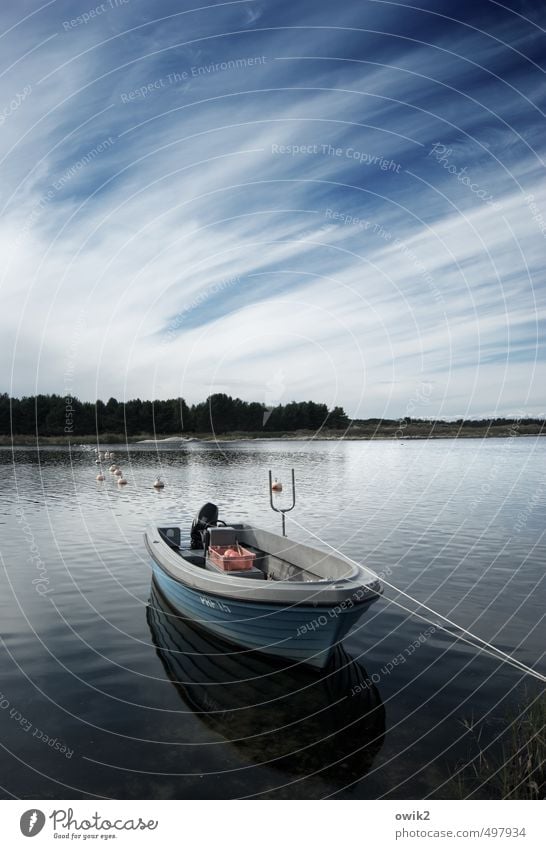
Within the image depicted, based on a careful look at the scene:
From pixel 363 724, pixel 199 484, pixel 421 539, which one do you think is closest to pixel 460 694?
pixel 363 724

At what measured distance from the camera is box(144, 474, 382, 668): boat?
11.1 meters

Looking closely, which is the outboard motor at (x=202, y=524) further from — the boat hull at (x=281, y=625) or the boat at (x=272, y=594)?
the boat hull at (x=281, y=625)

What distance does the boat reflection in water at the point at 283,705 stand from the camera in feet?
29.5

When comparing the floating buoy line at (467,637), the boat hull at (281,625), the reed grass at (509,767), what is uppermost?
the boat hull at (281,625)

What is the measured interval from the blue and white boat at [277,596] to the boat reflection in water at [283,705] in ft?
1.33

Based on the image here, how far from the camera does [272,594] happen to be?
451 inches

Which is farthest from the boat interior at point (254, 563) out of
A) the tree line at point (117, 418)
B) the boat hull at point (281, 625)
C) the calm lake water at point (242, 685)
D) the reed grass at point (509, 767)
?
the tree line at point (117, 418)

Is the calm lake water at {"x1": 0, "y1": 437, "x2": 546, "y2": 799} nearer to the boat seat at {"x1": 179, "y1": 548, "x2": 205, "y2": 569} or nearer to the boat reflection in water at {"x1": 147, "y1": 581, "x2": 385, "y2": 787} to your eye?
the boat reflection in water at {"x1": 147, "y1": 581, "x2": 385, "y2": 787}

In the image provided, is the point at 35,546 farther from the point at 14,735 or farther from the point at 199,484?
the point at 199,484

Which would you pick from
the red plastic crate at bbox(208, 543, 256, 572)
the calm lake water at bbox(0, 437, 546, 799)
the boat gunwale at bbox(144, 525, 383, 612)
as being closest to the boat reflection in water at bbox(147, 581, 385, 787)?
the calm lake water at bbox(0, 437, 546, 799)

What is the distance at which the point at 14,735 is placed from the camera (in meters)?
9.75

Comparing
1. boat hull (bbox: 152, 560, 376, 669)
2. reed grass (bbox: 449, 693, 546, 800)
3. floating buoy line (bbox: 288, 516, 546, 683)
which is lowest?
floating buoy line (bbox: 288, 516, 546, 683)

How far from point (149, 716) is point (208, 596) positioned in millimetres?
3044

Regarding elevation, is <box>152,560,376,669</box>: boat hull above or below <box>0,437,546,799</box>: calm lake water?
above
